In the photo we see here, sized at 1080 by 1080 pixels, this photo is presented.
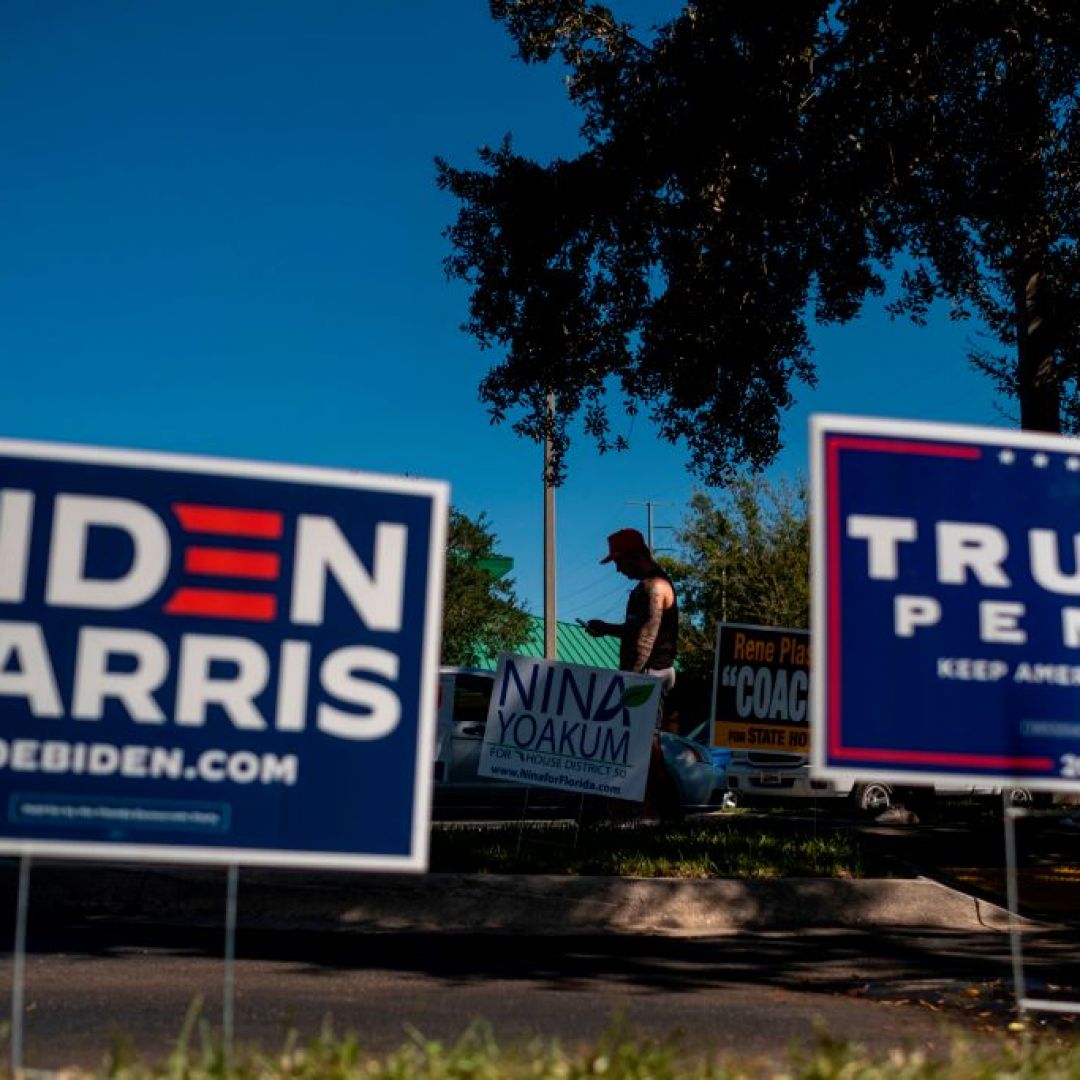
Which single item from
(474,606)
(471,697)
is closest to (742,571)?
(474,606)

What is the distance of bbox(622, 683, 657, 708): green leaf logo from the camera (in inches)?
398

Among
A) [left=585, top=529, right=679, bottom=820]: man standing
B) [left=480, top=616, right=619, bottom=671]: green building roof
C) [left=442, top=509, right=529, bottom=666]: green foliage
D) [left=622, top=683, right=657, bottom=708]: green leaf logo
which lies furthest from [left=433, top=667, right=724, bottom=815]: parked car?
[left=480, top=616, right=619, bottom=671]: green building roof

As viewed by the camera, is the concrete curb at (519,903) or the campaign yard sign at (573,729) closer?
the concrete curb at (519,903)

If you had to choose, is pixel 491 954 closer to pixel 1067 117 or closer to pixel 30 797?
pixel 30 797

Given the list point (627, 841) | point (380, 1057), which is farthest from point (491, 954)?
point (627, 841)

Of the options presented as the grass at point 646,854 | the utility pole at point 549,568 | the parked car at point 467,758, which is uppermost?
the utility pole at point 549,568

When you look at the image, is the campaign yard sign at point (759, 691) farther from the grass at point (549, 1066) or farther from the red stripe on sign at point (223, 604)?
the red stripe on sign at point (223, 604)

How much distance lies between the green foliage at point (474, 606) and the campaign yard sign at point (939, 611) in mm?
32628

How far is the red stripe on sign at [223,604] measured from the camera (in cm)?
378

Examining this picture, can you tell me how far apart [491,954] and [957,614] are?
3473 millimetres

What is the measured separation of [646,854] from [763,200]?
7.53m

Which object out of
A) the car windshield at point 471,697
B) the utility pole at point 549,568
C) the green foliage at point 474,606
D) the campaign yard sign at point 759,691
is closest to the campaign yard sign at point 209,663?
the campaign yard sign at point 759,691

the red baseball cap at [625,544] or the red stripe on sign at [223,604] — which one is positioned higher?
the red baseball cap at [625,544]

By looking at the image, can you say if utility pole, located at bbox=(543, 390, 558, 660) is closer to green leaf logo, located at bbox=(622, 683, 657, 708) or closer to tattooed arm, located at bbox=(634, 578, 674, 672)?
tattooed arm, located at bbox=(634, 578, 674, 672)
